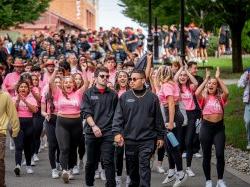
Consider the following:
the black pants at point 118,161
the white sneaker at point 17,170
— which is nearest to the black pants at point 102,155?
the black pants at point 118,161

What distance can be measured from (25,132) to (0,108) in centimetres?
319

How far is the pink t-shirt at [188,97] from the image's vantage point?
45.4ft

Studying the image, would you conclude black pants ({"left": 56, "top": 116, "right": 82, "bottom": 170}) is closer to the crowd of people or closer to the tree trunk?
the crowd of people

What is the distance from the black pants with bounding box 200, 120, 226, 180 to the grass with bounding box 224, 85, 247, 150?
195 inches

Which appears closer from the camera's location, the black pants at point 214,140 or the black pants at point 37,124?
the black pants at point 214,140

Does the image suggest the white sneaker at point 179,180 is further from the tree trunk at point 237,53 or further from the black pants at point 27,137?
the tree trunk at point 237,53

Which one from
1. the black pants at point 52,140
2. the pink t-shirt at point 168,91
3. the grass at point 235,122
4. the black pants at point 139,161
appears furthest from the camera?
the grass at point 235,122

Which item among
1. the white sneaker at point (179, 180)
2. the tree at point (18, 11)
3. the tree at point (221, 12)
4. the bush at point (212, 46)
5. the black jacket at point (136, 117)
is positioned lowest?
the white sneaker at point (179, 180)

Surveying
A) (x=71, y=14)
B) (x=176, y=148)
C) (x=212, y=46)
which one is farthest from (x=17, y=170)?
(x=71, y=14)

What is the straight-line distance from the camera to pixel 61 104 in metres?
12.7

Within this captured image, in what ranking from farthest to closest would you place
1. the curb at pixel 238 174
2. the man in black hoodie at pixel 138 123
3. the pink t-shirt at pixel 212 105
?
the curb at pixel 238 174
the pink t-shirt at pixel 212 105
the man in black hoodie at pixel 138 123

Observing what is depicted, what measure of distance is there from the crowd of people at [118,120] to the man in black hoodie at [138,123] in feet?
0.04

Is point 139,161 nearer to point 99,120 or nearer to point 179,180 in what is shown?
point 99,120

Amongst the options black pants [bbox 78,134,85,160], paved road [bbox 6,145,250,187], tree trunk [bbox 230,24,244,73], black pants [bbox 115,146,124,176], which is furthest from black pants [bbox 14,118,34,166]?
tree trunk [bbox 230,24,244,73]
